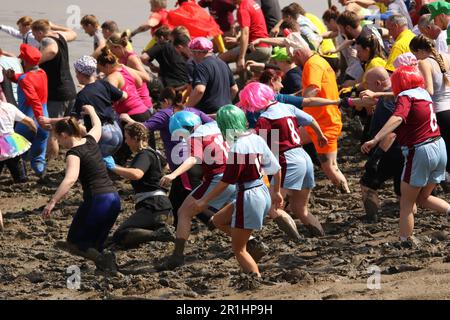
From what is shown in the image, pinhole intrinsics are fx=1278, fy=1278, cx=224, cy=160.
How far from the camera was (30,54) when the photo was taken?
14.8 metres

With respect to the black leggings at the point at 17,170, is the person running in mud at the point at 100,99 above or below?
above

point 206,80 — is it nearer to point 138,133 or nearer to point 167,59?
point 138,133

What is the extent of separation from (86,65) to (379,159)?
3.29 metres

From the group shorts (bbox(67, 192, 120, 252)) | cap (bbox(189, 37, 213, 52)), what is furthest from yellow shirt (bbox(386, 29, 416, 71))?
shorts (bbox(67, 192, 120, 252))

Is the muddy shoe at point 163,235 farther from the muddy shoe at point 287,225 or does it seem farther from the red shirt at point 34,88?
the red shirt at point 34,88

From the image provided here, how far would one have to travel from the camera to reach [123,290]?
10492 millimetres

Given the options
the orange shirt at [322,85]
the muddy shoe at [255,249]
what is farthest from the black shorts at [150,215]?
the orange shirt at [322,85]

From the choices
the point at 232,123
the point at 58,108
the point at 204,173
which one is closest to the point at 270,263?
the point at 204,173

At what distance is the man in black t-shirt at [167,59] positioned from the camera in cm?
1653

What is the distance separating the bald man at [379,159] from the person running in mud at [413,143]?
542 mm

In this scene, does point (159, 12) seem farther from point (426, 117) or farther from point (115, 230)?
point (426, 117)

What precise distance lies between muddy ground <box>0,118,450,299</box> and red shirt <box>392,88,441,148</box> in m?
0.92
